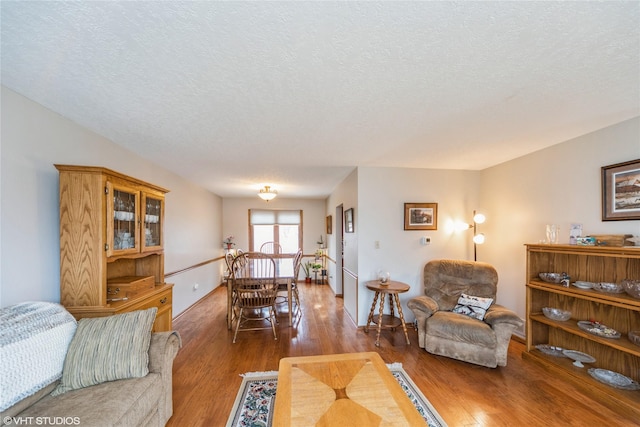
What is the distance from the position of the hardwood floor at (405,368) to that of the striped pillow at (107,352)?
0.64 metres

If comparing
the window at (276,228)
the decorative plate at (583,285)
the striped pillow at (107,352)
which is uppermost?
the window at (276,228)

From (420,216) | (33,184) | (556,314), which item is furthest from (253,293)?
(556,314)

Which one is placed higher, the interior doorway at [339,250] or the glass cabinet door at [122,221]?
the glass cabinet door at [122,221]

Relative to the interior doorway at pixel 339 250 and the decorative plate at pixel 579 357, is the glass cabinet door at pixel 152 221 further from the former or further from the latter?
the decorative plate at pixel 579 357

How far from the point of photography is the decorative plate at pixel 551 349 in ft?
8.75

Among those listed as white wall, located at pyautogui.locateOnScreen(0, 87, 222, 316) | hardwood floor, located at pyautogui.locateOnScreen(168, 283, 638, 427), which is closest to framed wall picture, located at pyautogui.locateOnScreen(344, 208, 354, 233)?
hardwood floor, located at pyautogui.locateOnScreen(168, 283, 638, 427)

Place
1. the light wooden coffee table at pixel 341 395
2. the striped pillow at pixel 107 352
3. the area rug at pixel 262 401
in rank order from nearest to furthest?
the light wooden coffee table at pixel 341 395, the striped pillow at pixel 107 352, the area rug at pixel 262 401

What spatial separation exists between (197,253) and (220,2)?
15.9 ft

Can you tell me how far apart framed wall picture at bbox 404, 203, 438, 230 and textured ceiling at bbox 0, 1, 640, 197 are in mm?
1373

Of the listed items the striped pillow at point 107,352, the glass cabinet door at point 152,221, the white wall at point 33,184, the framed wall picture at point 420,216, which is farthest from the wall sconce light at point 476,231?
the white wall at point 33,184

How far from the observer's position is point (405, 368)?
2.66 meters

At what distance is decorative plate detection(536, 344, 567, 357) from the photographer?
8.75 ft

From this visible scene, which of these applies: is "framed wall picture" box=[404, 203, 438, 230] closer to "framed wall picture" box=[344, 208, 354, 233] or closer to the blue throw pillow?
"framed wall picture" box=[344, 208, 354, 233]

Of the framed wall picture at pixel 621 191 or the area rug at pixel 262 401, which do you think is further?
the framed wall picture at pixel 621 191
